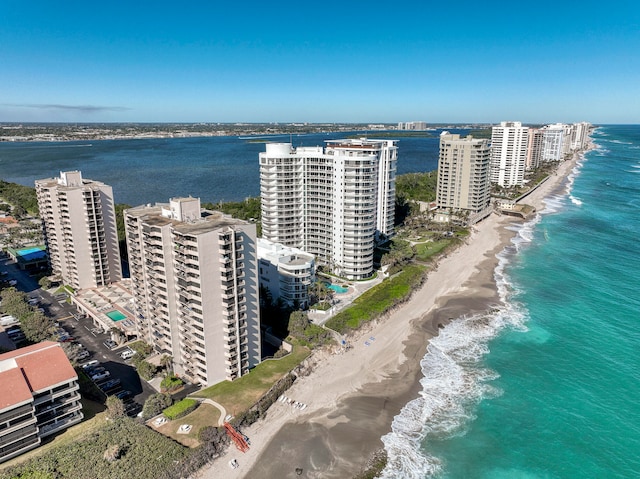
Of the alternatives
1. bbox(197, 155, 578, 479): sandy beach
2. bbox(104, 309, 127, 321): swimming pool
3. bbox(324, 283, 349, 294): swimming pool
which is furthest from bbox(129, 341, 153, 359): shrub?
bbox(324, 283, 349, 294): swimming pool

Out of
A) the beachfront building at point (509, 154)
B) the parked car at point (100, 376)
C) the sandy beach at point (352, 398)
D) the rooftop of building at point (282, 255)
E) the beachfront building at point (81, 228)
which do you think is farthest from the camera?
the beachfront building at point (509, 154)

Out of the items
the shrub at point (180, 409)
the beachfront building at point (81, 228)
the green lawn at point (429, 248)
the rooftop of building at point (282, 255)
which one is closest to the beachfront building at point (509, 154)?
the green lawn at point (429, 248)

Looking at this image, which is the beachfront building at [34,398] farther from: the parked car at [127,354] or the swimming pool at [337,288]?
the swimming pool at [337,288]

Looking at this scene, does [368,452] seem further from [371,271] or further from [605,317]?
[605,317]

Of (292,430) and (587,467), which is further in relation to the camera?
(292,430)

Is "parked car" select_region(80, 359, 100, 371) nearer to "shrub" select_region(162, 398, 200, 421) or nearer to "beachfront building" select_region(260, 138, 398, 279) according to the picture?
"shrub" select_region(162, 398, 200, 421)

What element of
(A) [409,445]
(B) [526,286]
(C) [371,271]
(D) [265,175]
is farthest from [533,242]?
(A) [409,445]

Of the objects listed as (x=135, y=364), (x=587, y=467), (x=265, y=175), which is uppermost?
(x=265, y=175)
